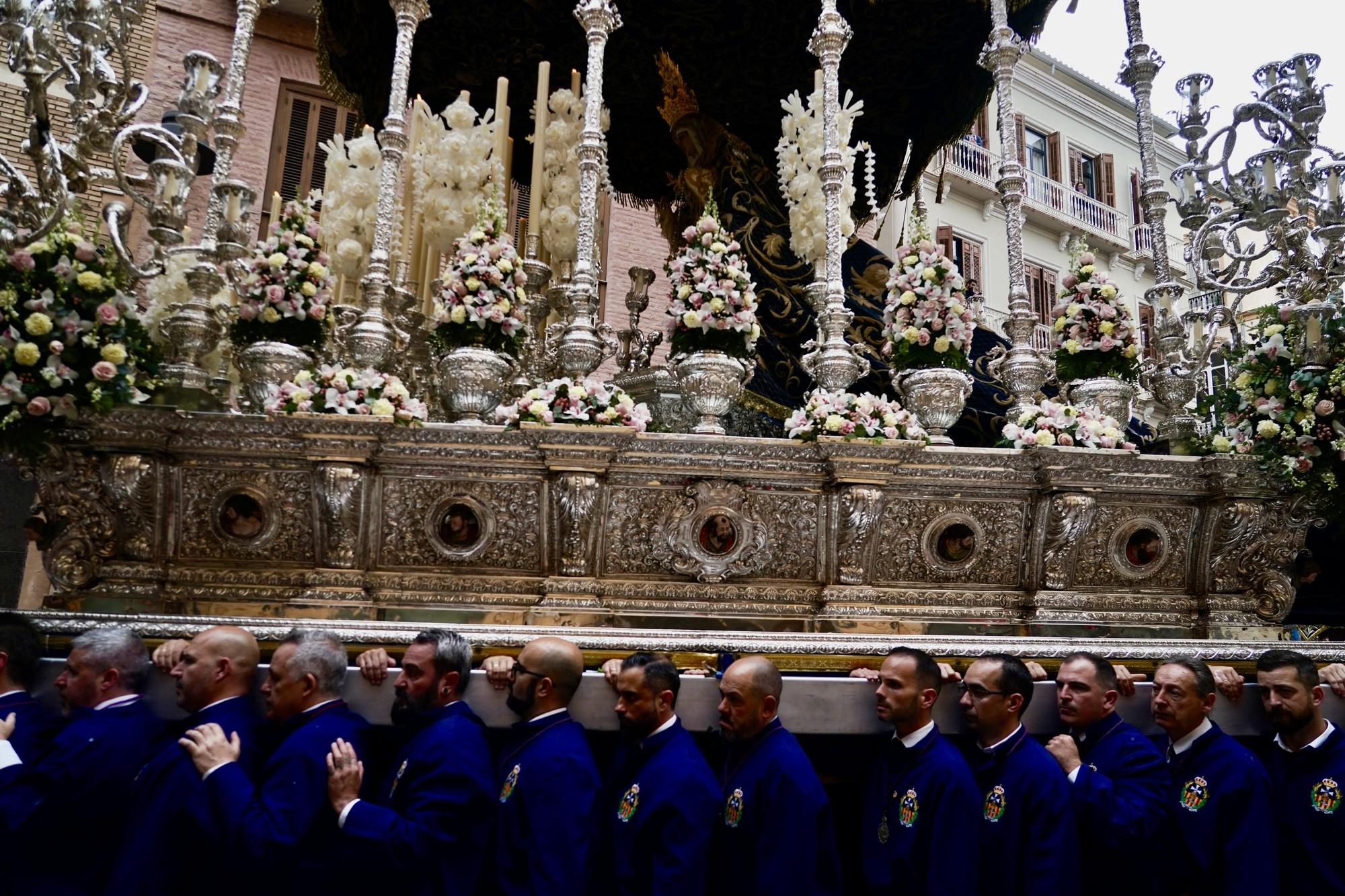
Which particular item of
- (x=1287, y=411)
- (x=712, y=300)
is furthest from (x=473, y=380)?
(x=1287, y=411)

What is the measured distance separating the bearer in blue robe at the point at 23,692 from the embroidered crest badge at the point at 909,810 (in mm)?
2972

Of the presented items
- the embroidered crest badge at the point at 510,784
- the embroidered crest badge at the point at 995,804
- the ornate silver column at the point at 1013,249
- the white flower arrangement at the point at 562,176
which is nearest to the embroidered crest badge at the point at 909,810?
the embroidered crest badge at the point at 995,804

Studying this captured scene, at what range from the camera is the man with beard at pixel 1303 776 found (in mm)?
3635

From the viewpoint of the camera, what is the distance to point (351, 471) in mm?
4871

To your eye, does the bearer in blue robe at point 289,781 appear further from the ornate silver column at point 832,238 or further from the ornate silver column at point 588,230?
the ornate silver column at point 832,238

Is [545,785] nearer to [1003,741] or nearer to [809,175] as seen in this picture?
[1003,741]

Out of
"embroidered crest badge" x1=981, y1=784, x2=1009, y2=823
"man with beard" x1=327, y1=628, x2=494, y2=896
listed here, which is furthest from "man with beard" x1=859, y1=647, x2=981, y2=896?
"man with beard" x1=327, y1=628, x2=494, y2=896

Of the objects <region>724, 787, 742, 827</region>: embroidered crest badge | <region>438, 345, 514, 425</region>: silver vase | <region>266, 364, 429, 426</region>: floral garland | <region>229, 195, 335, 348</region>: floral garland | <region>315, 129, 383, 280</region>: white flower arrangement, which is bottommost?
<region>724, 787, 742, 827</region>: embroidered crest badge

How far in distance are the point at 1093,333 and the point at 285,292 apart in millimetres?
4935

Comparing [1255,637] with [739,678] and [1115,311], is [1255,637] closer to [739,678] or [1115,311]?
[1115,311]

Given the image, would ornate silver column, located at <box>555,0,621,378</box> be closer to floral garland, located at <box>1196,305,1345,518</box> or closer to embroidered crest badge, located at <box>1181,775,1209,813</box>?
embroidered crest badge, located at <box>1181,775,1209,813</box>

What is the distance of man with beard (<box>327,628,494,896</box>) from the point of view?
3.05 m

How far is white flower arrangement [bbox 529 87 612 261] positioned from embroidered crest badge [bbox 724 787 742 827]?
4374mm

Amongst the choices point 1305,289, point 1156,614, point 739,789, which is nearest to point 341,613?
point 739,789
